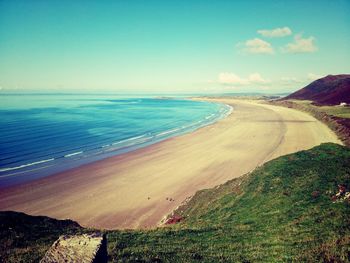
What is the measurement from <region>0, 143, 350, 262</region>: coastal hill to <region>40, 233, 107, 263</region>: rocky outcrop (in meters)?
3.30

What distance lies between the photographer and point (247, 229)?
42.7 feet

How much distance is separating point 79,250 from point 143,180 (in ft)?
80.5

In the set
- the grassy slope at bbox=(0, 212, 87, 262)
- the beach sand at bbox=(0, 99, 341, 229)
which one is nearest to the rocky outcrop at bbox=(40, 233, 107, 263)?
the grassy slope at bbox=(0, 212, 87, 262)

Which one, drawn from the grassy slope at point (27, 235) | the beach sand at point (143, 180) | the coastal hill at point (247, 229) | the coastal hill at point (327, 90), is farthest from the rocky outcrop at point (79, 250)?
the coastal hill at point (327, 90)

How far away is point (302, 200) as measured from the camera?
15938mm

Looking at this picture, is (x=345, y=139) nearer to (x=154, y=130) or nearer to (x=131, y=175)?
(x=131, y=175)

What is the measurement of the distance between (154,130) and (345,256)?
198 feet

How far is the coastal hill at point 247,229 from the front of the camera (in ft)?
31.3

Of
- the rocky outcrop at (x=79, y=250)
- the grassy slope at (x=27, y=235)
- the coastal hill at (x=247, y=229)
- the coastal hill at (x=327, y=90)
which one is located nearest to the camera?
the rocky outcrop at (x=79, y=250)

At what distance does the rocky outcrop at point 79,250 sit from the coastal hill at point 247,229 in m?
3.30

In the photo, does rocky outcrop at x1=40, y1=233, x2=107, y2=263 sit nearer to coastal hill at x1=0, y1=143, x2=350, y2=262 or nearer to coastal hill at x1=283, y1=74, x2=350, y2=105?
coastal hill at x1=0, y1=143, x2=350, y2=262

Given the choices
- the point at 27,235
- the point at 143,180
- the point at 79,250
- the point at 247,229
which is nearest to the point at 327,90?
the point at 143,180

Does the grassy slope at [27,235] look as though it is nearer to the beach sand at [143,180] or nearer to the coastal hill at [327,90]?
the beach sand at [143,180]

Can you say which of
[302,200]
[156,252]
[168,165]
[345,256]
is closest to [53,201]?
[168,165]
